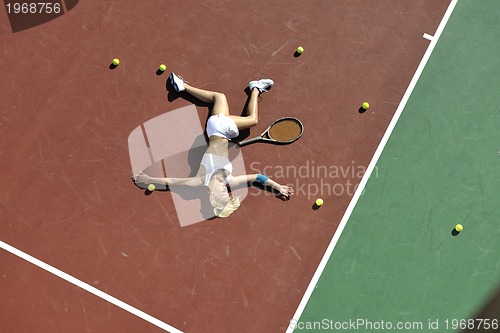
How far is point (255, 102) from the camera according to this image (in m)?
9.45

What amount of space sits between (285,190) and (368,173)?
1563mm

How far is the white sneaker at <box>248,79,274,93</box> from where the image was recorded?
31.2 feet

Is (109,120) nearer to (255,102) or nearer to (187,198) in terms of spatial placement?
(187,198)

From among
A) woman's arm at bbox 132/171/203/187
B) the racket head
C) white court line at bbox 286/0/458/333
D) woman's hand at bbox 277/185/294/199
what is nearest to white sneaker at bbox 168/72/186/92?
woman's arm at bbox 132/171/203/187

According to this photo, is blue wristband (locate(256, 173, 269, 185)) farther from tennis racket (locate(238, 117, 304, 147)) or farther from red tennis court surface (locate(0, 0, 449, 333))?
tennis racket (locate(238, 117, 304, 147))

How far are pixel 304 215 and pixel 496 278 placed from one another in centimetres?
358

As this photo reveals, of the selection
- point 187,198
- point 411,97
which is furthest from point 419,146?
point 187,198

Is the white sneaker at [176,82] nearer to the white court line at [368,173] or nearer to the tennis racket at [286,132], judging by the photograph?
the tennis racket at [286,132]

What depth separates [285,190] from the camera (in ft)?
30.6

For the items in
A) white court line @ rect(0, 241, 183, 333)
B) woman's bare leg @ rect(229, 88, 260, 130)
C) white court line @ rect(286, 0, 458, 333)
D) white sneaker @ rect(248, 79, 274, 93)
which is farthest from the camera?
white sneaker @ rect(248, 79, 274, 93)

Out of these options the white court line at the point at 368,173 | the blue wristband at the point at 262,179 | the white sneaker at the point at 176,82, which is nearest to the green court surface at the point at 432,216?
the white court line at the point at 368,173

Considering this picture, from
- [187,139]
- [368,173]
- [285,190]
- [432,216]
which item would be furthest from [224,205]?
[432,216]

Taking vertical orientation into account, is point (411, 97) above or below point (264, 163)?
above

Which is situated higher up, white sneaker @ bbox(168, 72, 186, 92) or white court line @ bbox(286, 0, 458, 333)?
white sneaker @ bbox(168, 72, 186, 92)
